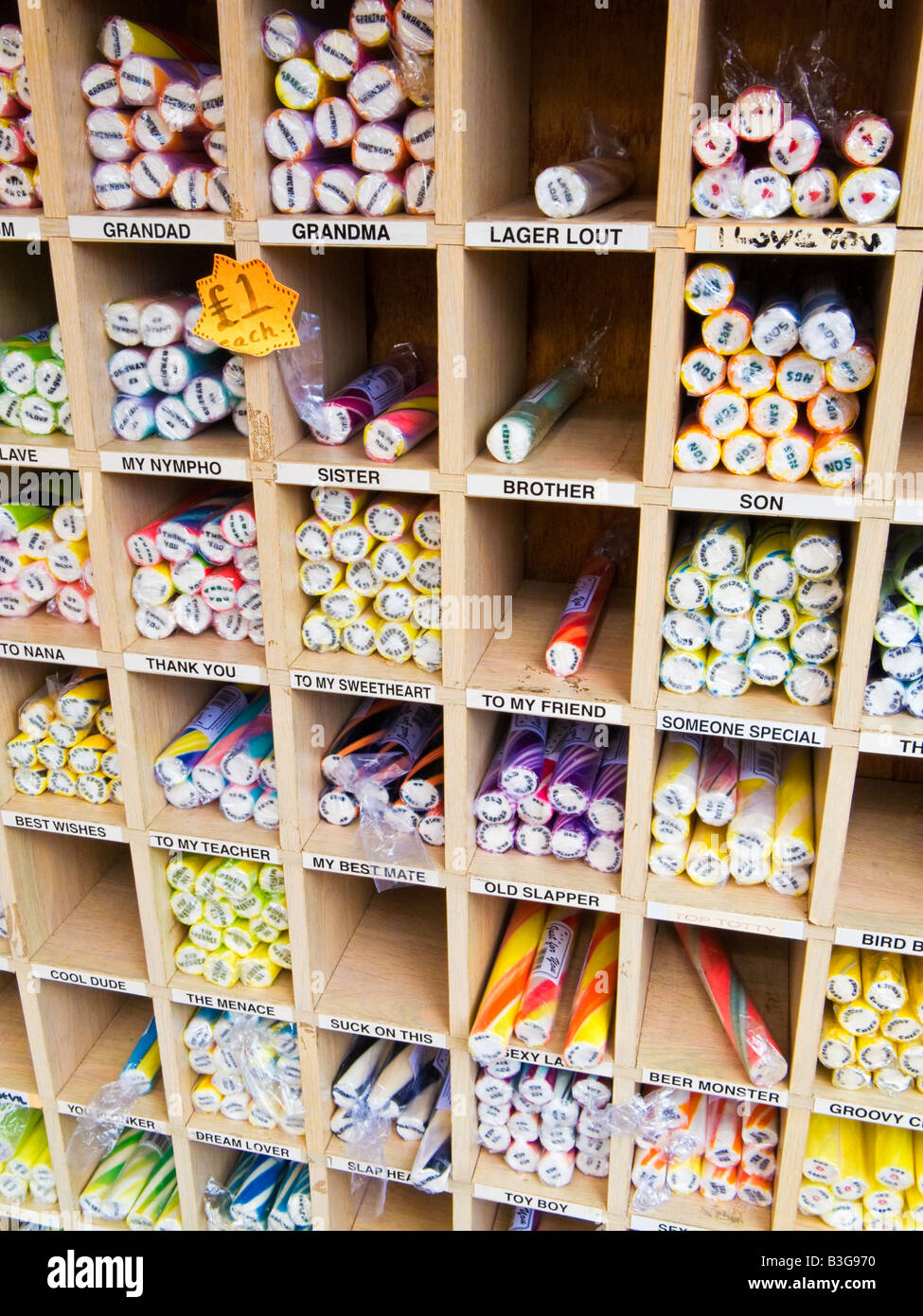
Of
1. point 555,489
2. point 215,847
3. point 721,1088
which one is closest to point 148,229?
point 555,489

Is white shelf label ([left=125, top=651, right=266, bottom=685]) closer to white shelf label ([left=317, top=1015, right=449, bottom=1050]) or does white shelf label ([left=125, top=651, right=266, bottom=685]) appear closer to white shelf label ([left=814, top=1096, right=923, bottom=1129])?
white shelf label ([left=317, top=1015, right=449, bottom=1050])

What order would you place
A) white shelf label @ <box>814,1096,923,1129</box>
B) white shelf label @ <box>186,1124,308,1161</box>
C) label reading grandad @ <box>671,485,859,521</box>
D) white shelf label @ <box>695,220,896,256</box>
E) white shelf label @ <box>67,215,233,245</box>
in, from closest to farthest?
white shelf label @ <box>695,220,896,256</box> → label reading grandad @ <box>671,485,859,521</box> → white shelf label @ <box>67,215,233,245</box> → white shelf label @ <box>814,1096,923,1129</box> → white shelf label @ <box>186,1124,308,1161</box>

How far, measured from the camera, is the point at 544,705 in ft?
5.97

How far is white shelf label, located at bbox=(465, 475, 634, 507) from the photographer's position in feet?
5.41

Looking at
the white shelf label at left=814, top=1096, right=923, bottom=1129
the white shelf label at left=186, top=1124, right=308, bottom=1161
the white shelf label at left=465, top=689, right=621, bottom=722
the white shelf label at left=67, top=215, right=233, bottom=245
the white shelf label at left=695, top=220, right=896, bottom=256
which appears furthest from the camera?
the white shelf label at left=186, top=1124, right=308, bottom=1161

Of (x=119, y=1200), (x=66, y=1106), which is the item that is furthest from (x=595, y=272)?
(x=119, y=1200)

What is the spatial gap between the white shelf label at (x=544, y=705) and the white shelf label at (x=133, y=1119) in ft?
4.02

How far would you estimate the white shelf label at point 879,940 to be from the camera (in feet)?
5.90

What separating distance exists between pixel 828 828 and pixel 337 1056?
1138 millimetres

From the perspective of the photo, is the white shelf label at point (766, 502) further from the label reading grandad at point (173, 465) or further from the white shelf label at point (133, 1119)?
the white shelf label at point (133, 1119)

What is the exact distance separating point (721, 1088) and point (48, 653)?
1.40 metres

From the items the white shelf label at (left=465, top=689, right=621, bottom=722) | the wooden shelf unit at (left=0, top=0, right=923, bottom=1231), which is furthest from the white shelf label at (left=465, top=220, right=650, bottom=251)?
the white shelf label at (left=465, top=689, right=621, bottom=722)

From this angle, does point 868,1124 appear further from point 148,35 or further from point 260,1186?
point 148,35

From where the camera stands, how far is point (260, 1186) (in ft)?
8.21
